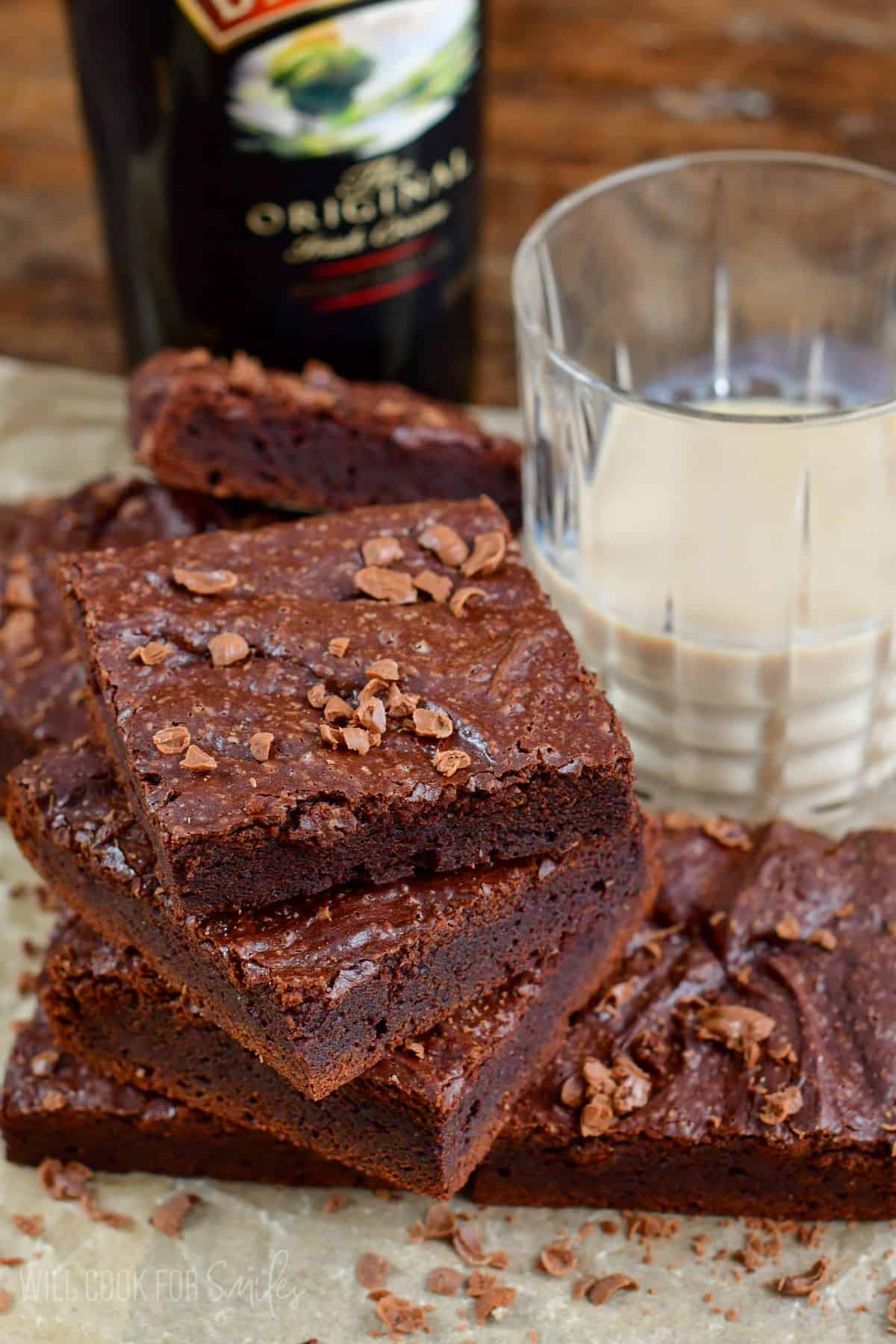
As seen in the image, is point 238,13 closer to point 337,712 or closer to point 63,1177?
point 337,712

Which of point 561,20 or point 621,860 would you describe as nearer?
point 621,860

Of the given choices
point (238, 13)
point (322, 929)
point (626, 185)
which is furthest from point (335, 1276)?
point (238, 13)

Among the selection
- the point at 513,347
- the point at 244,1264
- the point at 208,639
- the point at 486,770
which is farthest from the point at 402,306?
the point at 244,1264

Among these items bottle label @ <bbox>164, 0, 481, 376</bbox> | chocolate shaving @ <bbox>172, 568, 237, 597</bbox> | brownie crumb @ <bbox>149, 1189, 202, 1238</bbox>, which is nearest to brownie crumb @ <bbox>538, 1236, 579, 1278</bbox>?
brownie crumb @ <bbox>149, 1189, 202, 1238</bbox>

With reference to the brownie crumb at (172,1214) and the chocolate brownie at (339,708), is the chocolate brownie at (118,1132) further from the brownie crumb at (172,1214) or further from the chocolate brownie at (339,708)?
the chocolate brownie at (339,708)

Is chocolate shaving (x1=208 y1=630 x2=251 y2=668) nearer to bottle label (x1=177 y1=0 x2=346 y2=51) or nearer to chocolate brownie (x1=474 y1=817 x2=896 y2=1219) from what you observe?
chocolate brownie (x1=474 y1=817 x2=896 y2=1219)

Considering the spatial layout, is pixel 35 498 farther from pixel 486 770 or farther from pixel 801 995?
pixel 801 995
